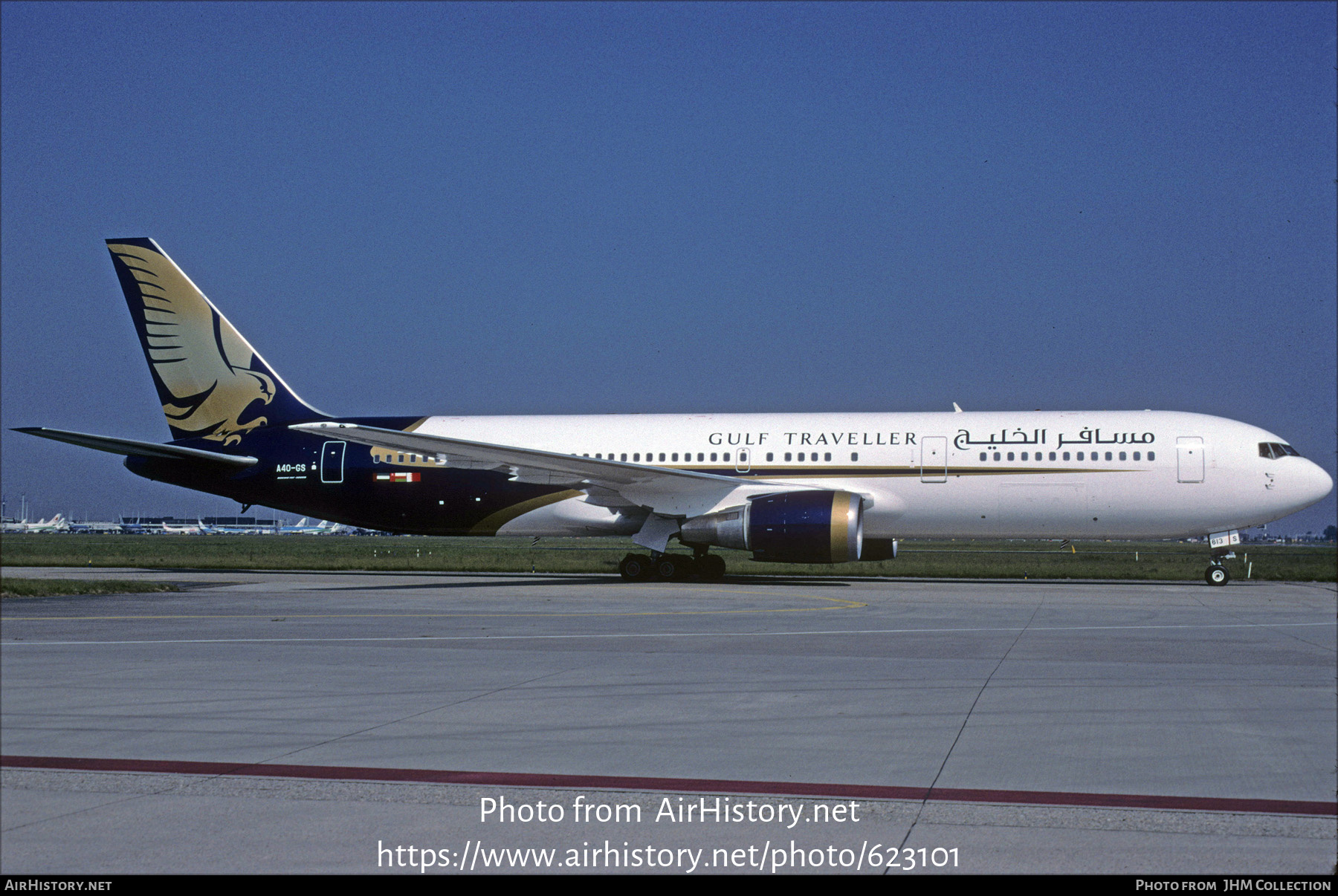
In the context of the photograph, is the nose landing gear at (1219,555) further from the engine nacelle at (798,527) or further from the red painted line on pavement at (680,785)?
the red painted line on pavement at (680,785)

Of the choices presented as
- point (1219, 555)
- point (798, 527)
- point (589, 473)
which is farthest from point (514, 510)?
point (1219, 555)

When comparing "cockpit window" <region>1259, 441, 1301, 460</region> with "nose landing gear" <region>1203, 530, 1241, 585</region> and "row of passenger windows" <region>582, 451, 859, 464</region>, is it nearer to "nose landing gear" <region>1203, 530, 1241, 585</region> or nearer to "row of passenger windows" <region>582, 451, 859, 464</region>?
"nose landing gear" <region>1203, 530, 1241, 585</region>

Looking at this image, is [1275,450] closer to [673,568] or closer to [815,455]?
[815,455]

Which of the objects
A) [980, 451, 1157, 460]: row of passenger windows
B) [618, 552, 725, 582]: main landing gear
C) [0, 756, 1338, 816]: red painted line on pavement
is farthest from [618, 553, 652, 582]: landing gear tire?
[0, 756, 1338, 816]: red painted line on pavement

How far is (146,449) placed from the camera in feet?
86.6

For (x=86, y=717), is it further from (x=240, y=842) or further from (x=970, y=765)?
(x=970, y=765)

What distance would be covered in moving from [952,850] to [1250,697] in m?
4.98

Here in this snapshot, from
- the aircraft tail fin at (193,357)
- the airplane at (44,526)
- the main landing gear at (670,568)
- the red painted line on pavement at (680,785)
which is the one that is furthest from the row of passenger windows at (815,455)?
Answer: the airplane at (44,526)

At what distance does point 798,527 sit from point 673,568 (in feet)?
12.7

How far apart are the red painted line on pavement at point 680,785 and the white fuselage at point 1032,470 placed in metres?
Answer: 18.1

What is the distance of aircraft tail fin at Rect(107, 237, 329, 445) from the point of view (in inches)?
1102

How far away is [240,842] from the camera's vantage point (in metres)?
4.73

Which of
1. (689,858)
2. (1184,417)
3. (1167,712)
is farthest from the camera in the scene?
(1184,417)

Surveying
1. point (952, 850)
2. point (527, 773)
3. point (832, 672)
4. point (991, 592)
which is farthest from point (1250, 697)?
point (991, 592)
